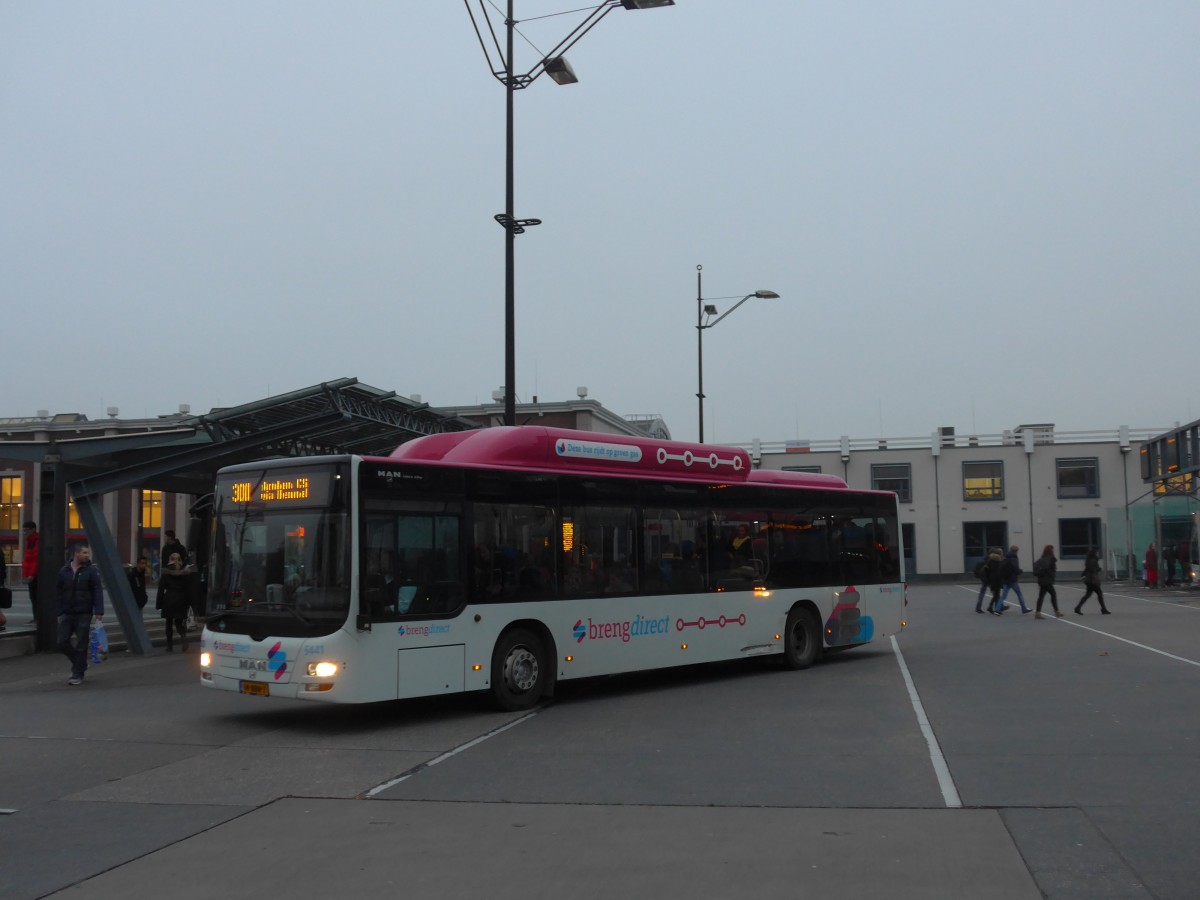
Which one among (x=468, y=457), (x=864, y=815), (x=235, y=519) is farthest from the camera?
(x=468, y=457)

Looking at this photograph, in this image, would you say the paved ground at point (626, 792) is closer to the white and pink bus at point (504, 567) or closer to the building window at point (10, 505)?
the white and pink bus at point (504, 567)

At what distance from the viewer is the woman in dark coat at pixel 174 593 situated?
1884 centimetres

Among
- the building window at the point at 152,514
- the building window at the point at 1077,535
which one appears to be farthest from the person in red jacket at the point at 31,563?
the building window at the point at 1077,535

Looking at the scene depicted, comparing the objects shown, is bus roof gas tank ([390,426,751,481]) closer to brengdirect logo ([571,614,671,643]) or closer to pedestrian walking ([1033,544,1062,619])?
brengdirect logo ([571,614,671,643])

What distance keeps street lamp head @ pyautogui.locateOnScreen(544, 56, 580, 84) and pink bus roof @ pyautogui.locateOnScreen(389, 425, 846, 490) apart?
6.25m

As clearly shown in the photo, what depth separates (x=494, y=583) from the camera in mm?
12008

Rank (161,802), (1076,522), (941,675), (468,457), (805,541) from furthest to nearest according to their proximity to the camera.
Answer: (1076,522)
(805,541)
(941,675)
(468,457)
(161,802)

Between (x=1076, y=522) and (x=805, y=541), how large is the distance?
45459mm

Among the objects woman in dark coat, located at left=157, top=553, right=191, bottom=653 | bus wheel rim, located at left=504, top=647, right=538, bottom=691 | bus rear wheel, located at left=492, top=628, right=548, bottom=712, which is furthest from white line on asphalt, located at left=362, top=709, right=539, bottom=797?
woman in dark coat, located at left=157, top=553, right=191, bottom=653

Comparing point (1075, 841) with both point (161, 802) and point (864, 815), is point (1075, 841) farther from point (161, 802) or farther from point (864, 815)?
point (161, 802)

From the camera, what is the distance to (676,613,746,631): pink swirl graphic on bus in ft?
46.8

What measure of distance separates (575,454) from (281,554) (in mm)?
3708

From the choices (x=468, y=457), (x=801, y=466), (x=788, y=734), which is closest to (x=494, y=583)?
(x=468, y=457)

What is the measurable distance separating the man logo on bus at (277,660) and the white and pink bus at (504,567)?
2cm
